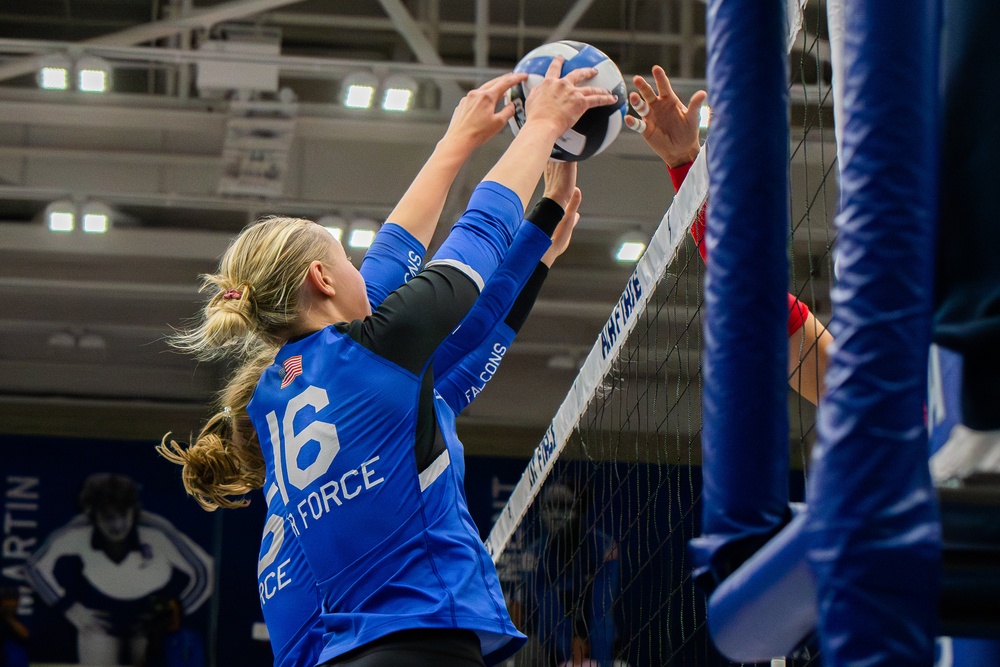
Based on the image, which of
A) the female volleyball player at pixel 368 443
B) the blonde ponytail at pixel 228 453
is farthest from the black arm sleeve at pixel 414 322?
the blonde ponytail at pixel 228 453

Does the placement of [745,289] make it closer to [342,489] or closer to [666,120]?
[342,489]

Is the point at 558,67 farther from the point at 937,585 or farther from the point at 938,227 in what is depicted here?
the point at 937,585

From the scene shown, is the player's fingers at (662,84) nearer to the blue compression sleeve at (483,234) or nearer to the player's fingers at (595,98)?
the player's fingers at (595,98)

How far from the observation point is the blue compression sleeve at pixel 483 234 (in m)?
2.08

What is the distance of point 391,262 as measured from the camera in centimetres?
237

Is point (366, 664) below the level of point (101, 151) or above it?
below

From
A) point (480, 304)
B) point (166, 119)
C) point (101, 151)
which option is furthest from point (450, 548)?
point (101, 151)

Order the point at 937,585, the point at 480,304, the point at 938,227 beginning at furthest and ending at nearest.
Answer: the point at 480,304 → the point at 938,227 → the point at 937,585

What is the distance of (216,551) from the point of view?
11.5m

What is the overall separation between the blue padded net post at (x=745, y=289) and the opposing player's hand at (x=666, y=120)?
5.59 ft

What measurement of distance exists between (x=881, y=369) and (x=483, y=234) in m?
1.52

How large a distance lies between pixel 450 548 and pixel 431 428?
212 mm

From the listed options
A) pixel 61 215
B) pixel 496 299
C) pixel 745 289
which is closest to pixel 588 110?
pixel 496 299

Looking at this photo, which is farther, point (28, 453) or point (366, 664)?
point (28, 453)
